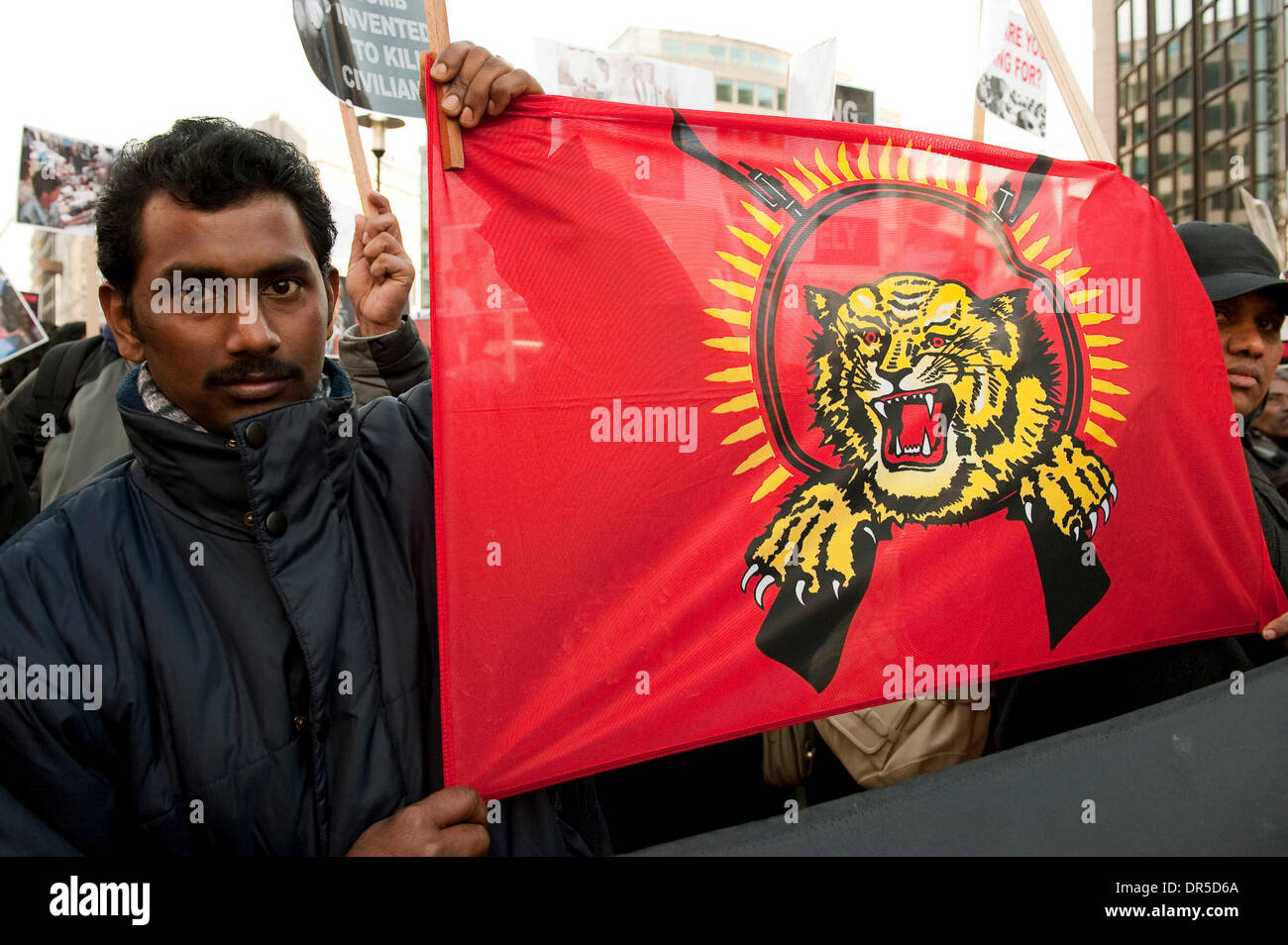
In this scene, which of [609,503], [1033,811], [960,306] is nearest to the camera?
[1033,811]

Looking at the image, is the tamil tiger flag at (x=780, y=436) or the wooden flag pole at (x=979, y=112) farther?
the wooden flag pole at (x=979, y=112)

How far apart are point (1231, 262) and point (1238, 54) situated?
27.8 metres

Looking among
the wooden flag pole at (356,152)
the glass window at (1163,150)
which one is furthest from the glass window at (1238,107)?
the wooden flag pole at (356,152)

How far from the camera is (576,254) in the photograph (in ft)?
5.41

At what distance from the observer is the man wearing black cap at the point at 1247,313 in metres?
2.25

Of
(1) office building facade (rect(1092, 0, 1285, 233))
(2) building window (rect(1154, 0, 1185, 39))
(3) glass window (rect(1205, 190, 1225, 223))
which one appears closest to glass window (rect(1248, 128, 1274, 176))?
(1) office building facade (rect(1092, 0, 1285, 233))

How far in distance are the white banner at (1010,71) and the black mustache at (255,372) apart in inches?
141

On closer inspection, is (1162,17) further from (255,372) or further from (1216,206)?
(255,372)

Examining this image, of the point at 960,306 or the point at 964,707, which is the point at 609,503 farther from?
the point at 964,707

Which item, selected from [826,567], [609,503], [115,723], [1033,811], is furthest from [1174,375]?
[115,723]

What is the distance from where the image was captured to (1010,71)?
4.34 metres

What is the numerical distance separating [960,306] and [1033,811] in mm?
992
